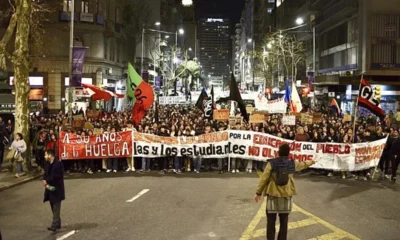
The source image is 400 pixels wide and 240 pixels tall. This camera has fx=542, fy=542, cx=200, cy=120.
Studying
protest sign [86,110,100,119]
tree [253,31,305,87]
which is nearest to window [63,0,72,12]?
protest sign [86,110,100,119]

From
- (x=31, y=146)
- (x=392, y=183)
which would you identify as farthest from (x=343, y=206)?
(x=31, y=146)

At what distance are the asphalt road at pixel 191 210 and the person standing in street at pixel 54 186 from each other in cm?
28

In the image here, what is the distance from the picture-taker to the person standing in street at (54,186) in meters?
9.93

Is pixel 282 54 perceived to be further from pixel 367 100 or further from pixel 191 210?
pixel 191 210

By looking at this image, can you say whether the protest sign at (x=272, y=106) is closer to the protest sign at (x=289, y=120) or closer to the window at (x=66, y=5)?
the protest sign at (x=289, y=120)

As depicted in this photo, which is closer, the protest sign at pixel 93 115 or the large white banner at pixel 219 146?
the large white banner at pixel 219 146

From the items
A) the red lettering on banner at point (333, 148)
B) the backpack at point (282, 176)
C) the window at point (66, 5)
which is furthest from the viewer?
the window at point (66, 5)

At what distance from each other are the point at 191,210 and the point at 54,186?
3169mm

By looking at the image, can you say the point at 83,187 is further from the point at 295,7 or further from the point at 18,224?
the point at 295,7

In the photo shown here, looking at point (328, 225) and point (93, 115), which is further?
point (93, 115)

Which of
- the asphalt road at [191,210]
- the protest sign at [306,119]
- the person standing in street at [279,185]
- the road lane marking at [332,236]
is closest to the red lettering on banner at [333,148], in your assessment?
the asphalt road at [191,210]

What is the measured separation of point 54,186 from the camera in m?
10.0

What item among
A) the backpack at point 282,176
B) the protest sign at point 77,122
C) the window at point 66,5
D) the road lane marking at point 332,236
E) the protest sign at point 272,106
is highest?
the window at point 66,5

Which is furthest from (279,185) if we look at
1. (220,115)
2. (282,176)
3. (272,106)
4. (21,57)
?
(272,106)
